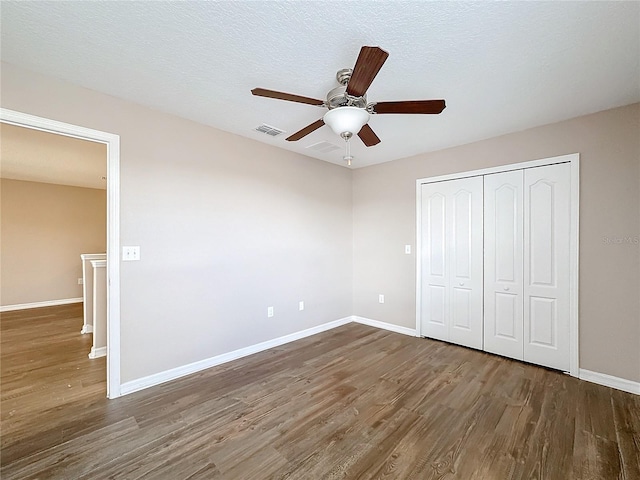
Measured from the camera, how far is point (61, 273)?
240 inches

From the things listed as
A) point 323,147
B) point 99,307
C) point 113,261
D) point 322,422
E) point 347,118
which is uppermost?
point 323,147

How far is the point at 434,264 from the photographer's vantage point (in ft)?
12.5

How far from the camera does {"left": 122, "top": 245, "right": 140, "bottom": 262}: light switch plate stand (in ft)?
8.14

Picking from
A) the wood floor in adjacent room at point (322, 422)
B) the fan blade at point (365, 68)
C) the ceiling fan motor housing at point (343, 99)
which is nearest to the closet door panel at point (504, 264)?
the wood floor in adjacent room at point (322, 422)

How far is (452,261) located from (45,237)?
25.9ft

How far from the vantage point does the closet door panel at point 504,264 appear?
10.3 feet

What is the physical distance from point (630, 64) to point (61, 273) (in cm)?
902

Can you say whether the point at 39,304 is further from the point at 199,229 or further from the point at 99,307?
the point at 199,229

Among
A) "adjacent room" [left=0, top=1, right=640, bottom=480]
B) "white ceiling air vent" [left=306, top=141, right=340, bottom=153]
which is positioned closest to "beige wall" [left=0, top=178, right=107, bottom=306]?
"adjacent room" [left=0, top=1, right=640, bottom=480]

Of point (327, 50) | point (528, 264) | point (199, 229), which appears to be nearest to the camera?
point (327, 50)

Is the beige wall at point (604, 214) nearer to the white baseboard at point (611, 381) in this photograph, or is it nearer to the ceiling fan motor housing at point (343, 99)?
the white baseboard at point (611, 381)

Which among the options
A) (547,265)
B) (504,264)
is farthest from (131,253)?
(547,265)

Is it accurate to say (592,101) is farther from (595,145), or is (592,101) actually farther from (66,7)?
(66,7)

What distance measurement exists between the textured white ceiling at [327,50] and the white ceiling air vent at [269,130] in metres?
0.32
